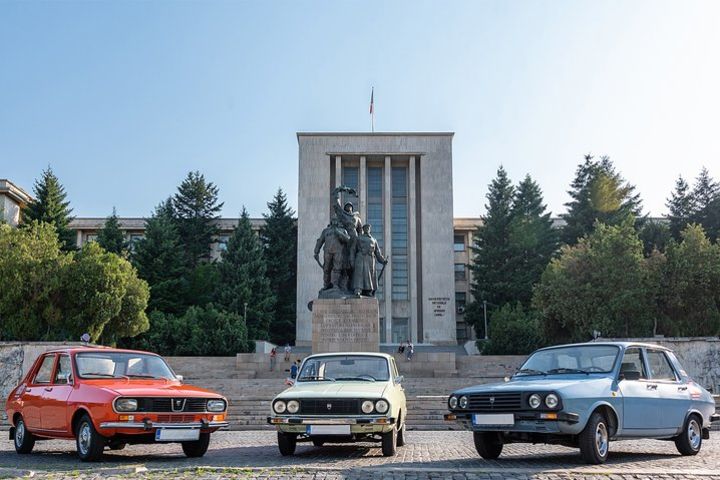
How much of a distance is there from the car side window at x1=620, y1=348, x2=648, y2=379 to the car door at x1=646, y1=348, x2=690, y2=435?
0.61ft

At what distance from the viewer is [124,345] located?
4897 centimetres

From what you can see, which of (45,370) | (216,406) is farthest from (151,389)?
(45,370)

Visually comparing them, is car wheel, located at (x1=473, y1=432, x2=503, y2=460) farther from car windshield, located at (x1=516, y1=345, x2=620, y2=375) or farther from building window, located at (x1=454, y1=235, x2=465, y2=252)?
building window, located at (x1=454, y1=235, x2=465, y2=252)

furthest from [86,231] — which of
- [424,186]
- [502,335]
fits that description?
[502,335]

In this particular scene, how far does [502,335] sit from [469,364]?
515 inches

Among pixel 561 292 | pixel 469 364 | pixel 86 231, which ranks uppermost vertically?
pixel 86 231

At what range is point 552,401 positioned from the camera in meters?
7.84

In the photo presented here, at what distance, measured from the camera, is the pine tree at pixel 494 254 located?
2170 inches

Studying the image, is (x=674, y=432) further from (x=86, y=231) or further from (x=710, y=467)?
(x=86, y=231)

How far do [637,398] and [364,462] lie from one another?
Answer: 3259mm

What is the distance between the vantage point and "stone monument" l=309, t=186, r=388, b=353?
2439cm

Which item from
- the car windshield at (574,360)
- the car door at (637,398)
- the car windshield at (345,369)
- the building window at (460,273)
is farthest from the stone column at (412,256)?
the car door at (637,398)

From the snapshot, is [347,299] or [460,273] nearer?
[347,299]

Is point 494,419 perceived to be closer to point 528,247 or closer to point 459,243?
point 528,247
